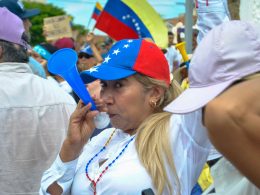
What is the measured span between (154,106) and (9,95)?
0.95m

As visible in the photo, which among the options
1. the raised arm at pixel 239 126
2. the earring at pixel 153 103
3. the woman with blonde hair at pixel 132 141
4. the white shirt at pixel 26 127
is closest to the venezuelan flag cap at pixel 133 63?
the woman with blonde hair at pixel 132 141

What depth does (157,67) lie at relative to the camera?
6.73ft

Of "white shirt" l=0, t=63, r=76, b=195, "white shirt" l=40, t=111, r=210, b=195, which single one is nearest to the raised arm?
"white shirt" l=40, t=111, r=210, b=195

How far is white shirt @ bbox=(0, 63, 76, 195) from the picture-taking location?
259 centimetres

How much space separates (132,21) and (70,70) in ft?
6.18

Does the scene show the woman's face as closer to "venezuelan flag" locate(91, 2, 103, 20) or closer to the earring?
the earring

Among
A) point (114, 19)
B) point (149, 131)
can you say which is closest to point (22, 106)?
point (149, 131)

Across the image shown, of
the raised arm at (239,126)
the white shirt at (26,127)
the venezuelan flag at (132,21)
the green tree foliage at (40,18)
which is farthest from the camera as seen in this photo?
the green tree foliage at (40,18)

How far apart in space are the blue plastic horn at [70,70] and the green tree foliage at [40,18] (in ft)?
85.2

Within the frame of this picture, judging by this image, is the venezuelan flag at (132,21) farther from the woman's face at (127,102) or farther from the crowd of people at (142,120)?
the woman's face at (127,102)

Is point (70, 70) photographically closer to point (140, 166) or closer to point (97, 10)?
point (140, 166)

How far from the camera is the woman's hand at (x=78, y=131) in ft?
6.79

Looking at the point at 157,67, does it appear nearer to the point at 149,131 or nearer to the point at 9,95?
the point at 149,131

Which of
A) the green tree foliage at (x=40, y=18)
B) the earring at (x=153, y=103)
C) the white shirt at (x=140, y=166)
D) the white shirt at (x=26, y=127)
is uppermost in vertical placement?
the earring at (x=153, y=103)
